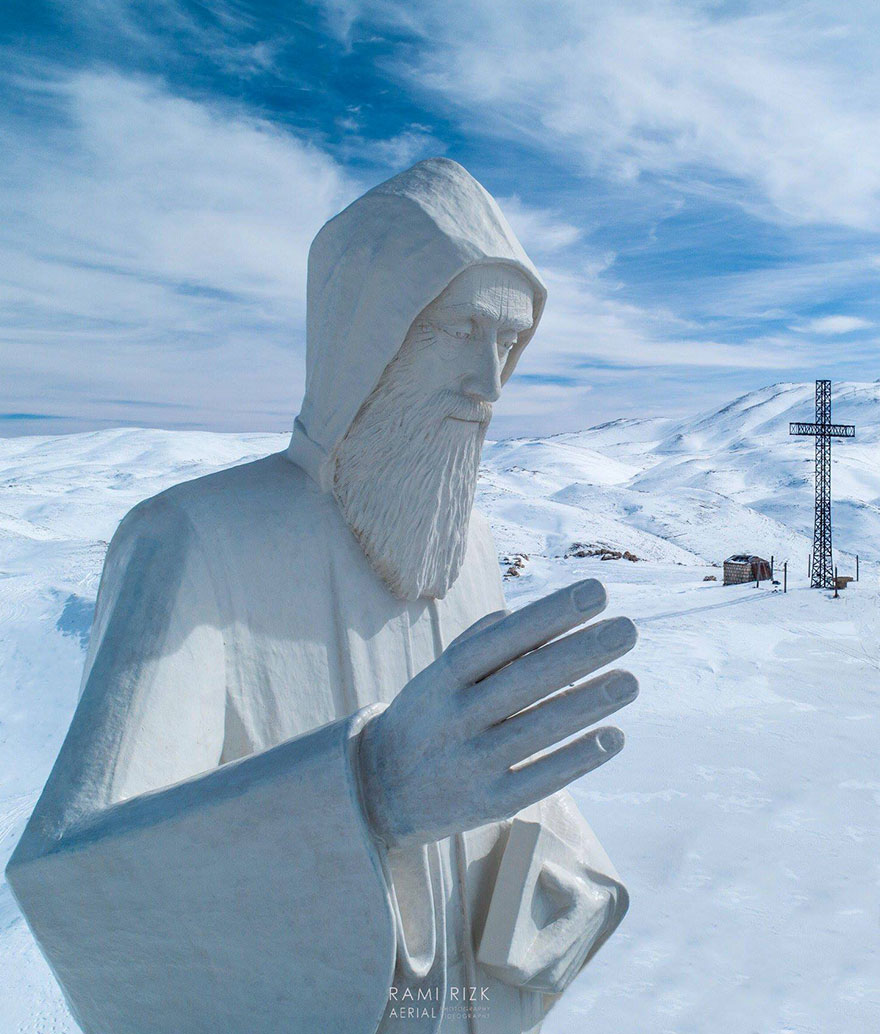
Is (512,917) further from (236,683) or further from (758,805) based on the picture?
(758,805)

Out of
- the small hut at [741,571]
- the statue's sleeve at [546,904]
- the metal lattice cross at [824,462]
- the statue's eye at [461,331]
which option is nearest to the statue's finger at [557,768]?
the statue's sleeve at [546,904]

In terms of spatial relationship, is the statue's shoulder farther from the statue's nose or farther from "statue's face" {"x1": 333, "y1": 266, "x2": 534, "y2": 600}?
the statue's nose

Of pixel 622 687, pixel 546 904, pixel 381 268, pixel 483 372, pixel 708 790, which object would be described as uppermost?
pixel 381 268

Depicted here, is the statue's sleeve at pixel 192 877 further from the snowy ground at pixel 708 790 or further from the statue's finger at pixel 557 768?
the snowy ground at pixel 708 790

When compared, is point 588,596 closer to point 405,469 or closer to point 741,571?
point 405,469

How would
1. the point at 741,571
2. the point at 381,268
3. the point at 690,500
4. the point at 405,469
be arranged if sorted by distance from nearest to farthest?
the point at 381,268 → the point at 405,469 → the point at 741,571 → the point at 690,500

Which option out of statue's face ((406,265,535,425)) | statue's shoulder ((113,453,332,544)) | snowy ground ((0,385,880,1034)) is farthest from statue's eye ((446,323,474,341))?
snowy ground ((0,385,880,1034))

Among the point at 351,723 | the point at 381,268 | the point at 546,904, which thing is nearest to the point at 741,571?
the point at 546,904
